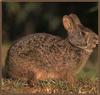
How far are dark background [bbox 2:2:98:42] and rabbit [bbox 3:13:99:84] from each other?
3.44 ft

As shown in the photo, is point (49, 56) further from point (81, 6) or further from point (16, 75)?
point (81, 6)

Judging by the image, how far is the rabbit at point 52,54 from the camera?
794cm

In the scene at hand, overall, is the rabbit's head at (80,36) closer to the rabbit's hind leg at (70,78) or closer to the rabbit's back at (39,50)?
the rabbit's back at (39,50)

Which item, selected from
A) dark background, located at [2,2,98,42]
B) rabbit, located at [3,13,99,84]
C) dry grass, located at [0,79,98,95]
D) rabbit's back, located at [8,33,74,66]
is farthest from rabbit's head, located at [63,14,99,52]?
dark background, located at [2,2,98,42]

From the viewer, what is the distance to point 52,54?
797 cm

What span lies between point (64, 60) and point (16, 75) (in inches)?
25.4

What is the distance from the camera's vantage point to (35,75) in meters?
7.96

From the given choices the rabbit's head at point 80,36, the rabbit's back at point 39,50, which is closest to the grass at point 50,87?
the rabbit's back at point 39,50

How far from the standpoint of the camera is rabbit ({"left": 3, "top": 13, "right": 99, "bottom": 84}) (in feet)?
26.1

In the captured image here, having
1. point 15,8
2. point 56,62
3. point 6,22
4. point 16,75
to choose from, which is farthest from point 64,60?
point 15,8

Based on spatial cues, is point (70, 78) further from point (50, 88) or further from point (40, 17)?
point (40, 17)

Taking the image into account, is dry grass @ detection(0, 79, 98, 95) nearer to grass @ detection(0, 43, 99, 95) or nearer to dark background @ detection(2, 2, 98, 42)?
grass @ detection(0, 43, 99, 95)

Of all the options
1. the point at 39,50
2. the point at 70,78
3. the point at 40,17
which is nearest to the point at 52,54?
the point at 39,50

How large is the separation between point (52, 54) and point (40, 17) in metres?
2.49
